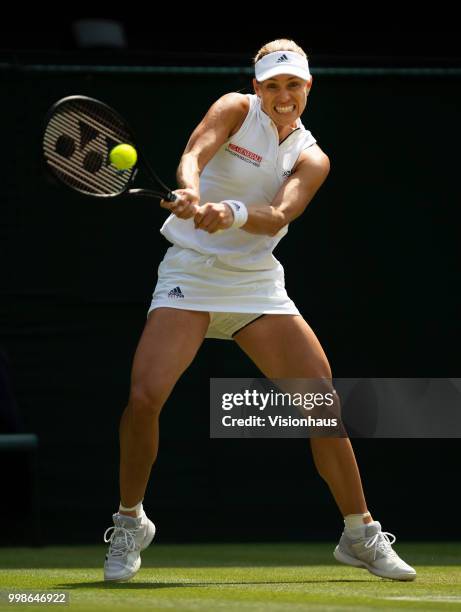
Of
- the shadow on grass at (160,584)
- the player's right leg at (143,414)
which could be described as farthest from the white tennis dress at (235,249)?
the shadow on grass at (160,584)

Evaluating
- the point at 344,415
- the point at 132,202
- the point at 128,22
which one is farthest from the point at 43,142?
the point at 128,22

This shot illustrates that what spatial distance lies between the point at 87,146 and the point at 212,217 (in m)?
0.53

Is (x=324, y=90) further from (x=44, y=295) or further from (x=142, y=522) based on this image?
(x=142, y=522)

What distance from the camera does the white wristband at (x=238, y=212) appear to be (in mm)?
4508

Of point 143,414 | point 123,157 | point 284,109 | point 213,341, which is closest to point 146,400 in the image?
point 143,414

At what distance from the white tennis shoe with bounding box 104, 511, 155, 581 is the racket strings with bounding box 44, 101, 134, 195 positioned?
105cm

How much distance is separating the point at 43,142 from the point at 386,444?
9.97 ft

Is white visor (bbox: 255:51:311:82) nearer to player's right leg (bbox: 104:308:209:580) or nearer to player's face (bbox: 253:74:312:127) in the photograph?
player's face (bbox: 253:74:312:127)

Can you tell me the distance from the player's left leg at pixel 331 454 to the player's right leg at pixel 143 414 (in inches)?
9.5

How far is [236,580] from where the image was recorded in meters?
4.92

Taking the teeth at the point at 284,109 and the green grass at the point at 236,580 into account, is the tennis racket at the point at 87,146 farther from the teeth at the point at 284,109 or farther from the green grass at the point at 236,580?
the green grass at the point at 236,580

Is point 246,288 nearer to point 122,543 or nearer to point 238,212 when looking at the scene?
point 238,212

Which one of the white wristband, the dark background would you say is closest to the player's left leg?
the white wristband

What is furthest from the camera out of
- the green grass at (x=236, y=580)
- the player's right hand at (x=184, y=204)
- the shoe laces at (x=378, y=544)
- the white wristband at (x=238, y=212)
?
the shoe laces at (x=378, y=544)
